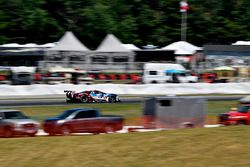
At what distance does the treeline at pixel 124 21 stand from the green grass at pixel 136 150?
64.8 meters

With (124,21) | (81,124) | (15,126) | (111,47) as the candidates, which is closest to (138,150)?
(81,124)

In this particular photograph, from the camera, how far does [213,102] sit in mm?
34594

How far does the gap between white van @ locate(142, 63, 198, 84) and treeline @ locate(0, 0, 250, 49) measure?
31.5 m

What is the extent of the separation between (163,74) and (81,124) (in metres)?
29.7

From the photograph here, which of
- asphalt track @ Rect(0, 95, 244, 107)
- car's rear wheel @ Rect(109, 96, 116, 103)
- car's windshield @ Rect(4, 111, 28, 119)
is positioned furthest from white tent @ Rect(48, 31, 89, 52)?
car's windshield @ Rect(4, 111, 28, 119)

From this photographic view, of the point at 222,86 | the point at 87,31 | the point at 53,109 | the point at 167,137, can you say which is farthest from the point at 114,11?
the point at 167,137

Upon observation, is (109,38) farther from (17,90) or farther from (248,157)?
(248,157)

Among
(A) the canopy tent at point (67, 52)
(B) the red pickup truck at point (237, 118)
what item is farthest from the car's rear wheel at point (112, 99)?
(A) the canopy tent at point (67, 52)

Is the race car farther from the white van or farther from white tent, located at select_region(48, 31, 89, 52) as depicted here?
white tent, located at select_region(48, 31, 89, 52)

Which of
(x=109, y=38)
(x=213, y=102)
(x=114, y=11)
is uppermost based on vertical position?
(x=114, y=11)

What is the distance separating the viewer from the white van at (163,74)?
4856 centimetres

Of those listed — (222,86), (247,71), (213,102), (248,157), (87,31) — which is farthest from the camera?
(87,31)

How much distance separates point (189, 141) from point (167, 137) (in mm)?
744

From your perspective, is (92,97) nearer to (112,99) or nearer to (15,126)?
(112,99)
